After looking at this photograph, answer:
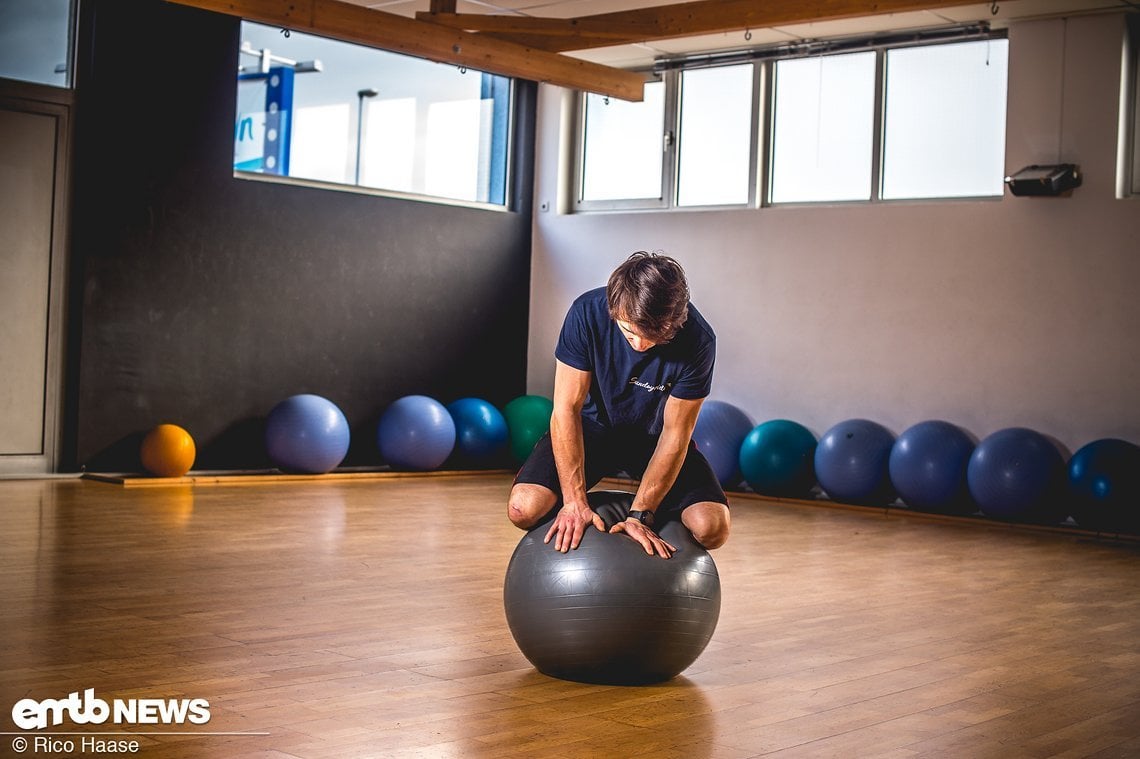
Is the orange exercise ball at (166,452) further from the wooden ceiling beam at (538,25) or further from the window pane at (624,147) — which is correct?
the window pane at (624,147)

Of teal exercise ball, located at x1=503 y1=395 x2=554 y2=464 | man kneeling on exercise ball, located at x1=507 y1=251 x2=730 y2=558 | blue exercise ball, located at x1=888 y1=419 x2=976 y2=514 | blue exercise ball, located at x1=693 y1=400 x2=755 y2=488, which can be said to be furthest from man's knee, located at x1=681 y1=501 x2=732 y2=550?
teal exercise ball, located at x1=503 y1=395 x2=554 y2=464

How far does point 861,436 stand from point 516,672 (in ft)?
15.8

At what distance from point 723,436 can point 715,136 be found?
231 cm

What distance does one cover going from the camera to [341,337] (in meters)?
8.84

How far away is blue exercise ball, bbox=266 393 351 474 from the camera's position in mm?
7977

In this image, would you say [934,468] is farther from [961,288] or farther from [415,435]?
[415,435]

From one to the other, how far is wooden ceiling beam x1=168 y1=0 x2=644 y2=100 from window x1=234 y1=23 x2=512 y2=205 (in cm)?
117

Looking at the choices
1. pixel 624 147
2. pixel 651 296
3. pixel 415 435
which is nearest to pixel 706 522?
pixel 651 296

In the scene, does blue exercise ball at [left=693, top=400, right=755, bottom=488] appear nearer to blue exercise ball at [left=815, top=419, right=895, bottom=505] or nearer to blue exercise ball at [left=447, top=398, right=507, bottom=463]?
blue exercise ball at [left=815, top=419, right=895, bottom=505]

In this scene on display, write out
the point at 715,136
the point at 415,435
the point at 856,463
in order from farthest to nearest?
the point at 715,136, the point at 415,435, the point at 856,463

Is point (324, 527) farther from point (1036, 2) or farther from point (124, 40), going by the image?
point (1036, 2)

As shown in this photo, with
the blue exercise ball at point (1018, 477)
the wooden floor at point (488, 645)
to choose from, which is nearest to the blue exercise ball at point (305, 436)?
the wooden floor at point (488, 645)

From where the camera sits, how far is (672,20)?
281 inches

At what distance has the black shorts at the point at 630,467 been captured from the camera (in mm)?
3402
